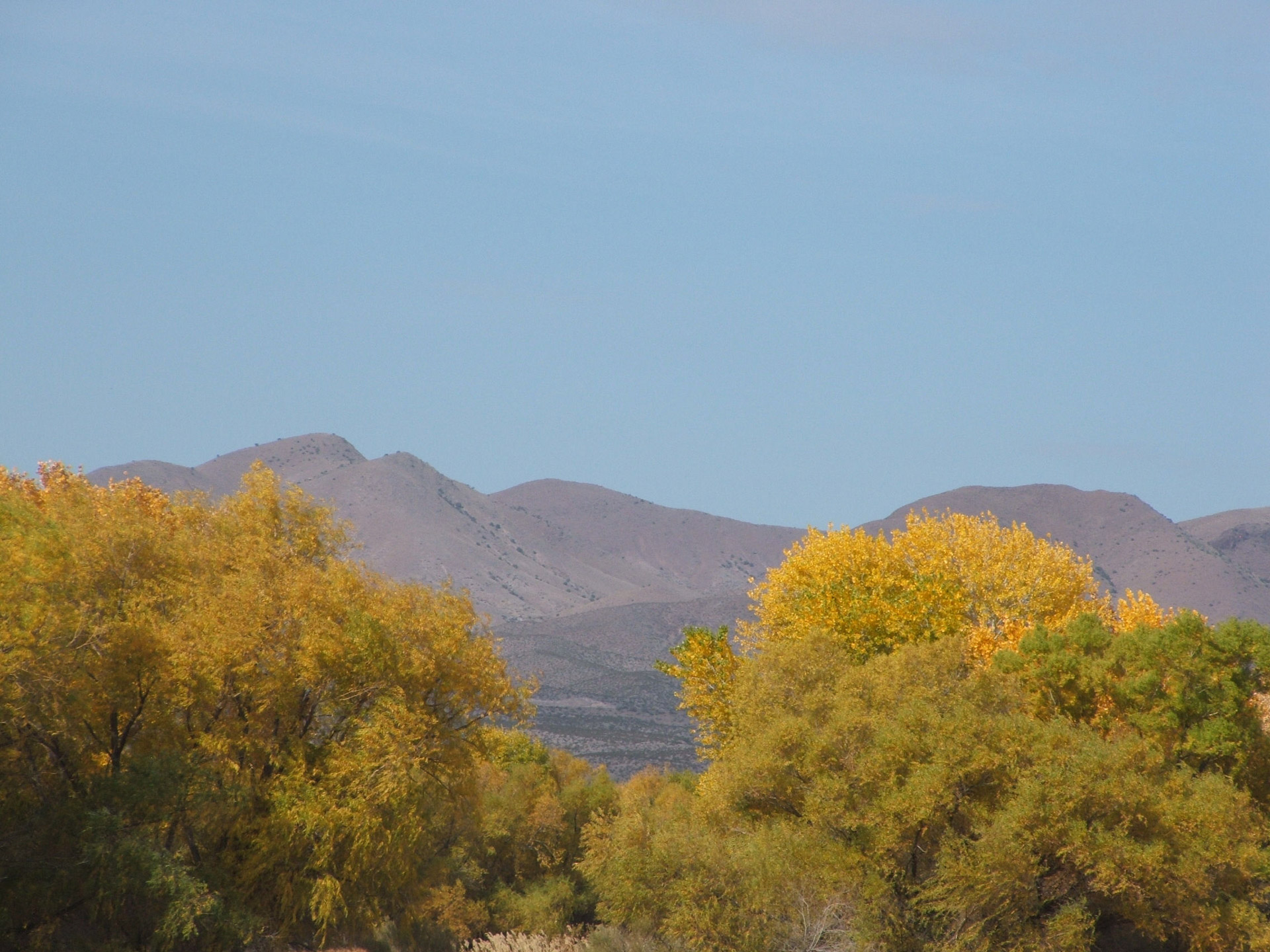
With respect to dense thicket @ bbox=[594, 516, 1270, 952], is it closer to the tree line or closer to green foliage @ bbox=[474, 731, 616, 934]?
the tree line

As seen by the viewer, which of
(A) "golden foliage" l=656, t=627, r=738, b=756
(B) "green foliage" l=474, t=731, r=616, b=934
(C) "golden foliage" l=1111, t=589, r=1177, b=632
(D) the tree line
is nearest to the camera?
(D) the tree line

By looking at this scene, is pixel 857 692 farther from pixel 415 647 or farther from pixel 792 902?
pixel 415 647

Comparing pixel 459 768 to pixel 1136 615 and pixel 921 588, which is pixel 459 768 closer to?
pixel 921 588

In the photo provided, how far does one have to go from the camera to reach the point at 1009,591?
5197 cm

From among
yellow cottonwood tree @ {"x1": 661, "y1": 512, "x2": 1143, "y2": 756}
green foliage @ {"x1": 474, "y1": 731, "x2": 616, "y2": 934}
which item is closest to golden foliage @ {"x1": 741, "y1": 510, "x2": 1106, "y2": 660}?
yellow cottonwood tree @ {"x1": 661, "y1": 512, "x2": 1143, "y2": 756}

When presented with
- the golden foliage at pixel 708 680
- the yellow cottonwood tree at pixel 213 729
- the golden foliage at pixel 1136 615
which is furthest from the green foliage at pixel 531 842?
the yellow cottonwood tree at pixel 213 729

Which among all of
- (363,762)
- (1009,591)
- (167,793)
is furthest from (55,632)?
(1009,591)

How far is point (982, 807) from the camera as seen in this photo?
32781mm

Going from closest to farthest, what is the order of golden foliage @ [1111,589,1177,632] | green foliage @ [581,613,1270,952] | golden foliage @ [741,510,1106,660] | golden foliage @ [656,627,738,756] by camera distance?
green foliage @ [581,613,1270,952]
golden foliage @ [741,510,1106,660]
golden foliage @ [656,627,738,756]
golden foliage @ [1111,589,1177,632]

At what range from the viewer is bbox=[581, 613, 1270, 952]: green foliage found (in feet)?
105

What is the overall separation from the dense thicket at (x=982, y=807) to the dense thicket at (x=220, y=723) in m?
6.61

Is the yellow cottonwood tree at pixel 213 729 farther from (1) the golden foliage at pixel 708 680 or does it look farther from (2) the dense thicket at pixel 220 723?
(1) the golden foliage at pixel 708 680

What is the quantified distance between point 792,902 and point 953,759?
5.35 meters

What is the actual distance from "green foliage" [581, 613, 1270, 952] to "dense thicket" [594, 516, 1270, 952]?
6 centimetres
